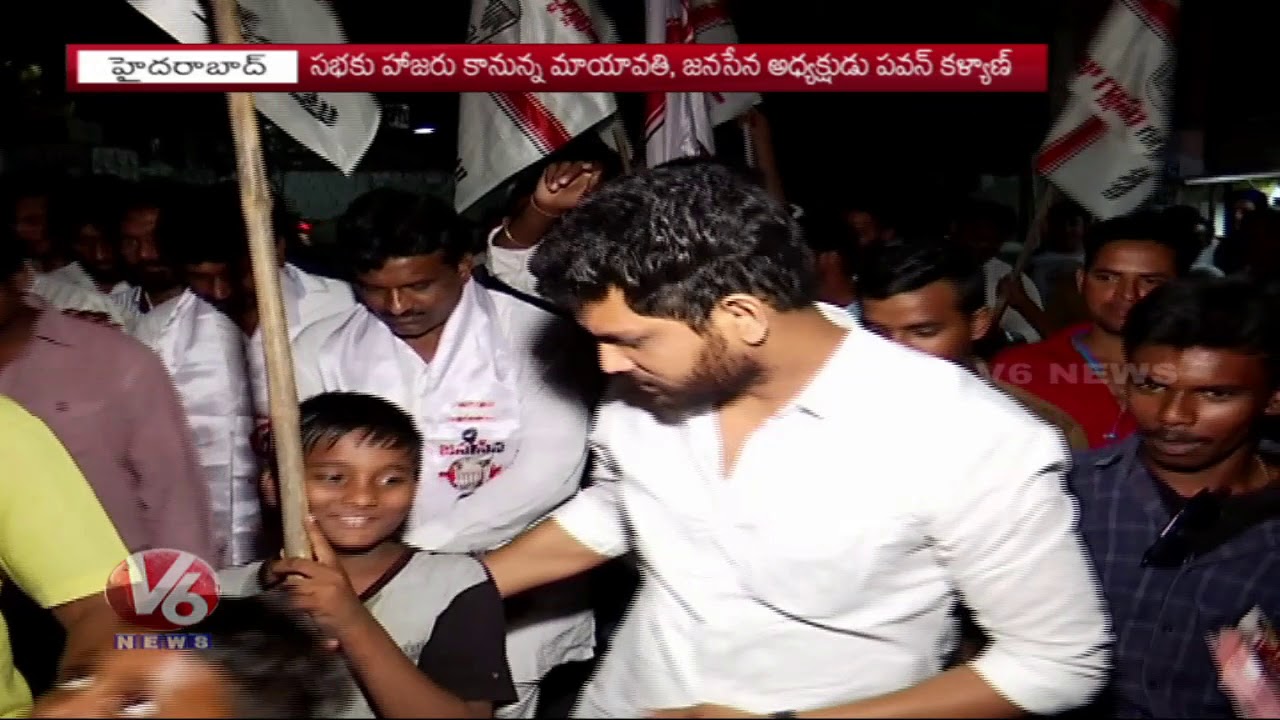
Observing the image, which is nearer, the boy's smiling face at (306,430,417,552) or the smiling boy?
the smiling boy


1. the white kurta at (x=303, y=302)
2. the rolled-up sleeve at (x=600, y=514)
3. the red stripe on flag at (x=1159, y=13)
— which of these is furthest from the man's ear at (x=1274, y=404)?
the white kurta at (x=303, y=302)

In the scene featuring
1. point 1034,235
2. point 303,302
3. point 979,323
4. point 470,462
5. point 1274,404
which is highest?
point 1034,235

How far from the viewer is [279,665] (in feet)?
5.04

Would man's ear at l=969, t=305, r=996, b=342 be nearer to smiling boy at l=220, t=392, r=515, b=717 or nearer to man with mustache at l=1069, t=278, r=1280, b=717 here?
man with mustache at l=1069, t=278, r=1280, b=717

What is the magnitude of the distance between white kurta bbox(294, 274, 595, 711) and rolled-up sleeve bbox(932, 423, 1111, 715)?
1.22 m

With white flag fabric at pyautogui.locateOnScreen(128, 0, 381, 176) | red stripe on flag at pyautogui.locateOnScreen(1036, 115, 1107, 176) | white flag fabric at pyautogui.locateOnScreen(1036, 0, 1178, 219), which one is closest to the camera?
white flag fabric at pyautogui.locateOnScreen(128, 0, 381, 176)

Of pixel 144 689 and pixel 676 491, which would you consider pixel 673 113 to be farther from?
pixel 144 689

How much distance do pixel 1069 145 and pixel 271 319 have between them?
2524mm

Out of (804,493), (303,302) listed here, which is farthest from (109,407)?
(804,493)

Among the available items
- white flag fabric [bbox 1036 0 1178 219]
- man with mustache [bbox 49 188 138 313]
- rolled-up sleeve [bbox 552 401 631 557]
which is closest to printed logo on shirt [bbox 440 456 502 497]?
rolled-up sleeve [bbox 552 401 631 557]

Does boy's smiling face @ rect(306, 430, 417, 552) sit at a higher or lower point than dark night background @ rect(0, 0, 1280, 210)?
lower

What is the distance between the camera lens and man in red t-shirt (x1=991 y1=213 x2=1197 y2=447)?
2.87 metres

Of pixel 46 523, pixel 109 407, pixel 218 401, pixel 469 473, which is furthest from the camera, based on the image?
pixel 218 401

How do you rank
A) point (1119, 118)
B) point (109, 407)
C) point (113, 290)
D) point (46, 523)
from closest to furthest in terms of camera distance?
point (46, 523), point (109, 407), point (1119, 118), point (113, 290)
